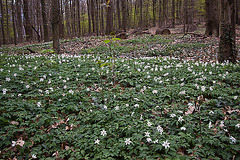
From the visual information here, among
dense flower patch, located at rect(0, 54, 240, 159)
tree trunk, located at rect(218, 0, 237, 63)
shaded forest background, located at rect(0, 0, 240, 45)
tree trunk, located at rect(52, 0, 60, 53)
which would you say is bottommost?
dense flower patch, located at rect(0, 54, 240, 159)

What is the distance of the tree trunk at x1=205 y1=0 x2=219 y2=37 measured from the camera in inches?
535

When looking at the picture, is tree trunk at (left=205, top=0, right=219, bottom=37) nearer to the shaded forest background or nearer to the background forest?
the shaded forest background

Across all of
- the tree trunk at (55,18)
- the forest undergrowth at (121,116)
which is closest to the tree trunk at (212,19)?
the forest undergrowth at (121,116)

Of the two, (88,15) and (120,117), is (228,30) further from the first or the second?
(88,15)

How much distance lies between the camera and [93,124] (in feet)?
11.0

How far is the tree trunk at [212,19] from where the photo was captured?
13.6 m

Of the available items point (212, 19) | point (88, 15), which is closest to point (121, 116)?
point (212, 19)

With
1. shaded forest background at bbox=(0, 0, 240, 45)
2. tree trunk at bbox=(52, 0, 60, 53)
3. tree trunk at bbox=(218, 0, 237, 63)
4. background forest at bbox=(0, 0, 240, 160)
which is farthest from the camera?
shaded forest background at bbox=(0, 0, 240, 45)

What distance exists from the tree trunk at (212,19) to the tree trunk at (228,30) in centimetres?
867

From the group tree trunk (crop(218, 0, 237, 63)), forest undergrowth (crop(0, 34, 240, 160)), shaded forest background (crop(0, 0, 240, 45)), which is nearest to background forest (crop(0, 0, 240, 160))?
forest undergrowth (crop(0, 34, 240, 160))

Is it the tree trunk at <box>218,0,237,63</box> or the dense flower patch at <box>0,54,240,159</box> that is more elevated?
the tree trunk at <box>218,0,237,63</box>

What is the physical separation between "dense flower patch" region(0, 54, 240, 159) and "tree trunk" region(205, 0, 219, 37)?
36.1ft

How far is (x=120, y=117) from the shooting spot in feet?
11.4

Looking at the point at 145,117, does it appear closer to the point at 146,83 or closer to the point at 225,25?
the point at 146,83
